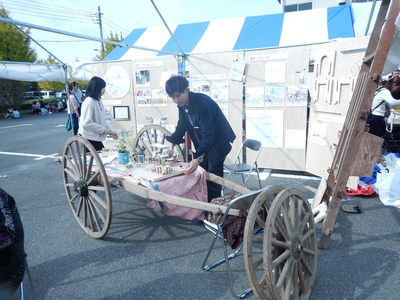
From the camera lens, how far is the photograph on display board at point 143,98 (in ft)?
18.2

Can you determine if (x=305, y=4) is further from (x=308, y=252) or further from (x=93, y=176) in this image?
(x=308, y=252)

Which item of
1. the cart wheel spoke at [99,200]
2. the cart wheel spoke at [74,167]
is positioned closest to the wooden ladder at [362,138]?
the cart wheel spoke at [99,200]

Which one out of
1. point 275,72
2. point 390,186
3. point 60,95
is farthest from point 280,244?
point 60,95

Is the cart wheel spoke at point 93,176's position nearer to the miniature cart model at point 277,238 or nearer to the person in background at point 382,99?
the miniature cart model at point 277,238

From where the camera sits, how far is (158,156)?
309 cm

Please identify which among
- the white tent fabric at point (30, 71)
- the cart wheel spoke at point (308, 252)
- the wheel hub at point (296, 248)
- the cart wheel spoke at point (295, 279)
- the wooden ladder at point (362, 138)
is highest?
the white tent fabric at point (30, 71)

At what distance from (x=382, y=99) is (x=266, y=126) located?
68.5 inches

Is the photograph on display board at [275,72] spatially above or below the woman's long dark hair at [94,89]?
above

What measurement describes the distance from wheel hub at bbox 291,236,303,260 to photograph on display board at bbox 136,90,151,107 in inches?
175

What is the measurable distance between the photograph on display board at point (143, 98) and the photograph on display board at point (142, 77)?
0.53 feet

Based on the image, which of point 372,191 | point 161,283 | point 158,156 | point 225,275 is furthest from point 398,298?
point 158,156

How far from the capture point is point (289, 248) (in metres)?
1.72

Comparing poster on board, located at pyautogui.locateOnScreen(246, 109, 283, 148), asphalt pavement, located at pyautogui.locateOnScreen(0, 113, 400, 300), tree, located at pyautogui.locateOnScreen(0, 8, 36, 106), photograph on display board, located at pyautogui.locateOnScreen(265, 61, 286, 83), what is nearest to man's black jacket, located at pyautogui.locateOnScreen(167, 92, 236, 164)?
asphalt pavement, located at pyautogui.locateOnScreen(0, 113, 400, 300)

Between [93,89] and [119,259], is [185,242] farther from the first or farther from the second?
[93,89]
